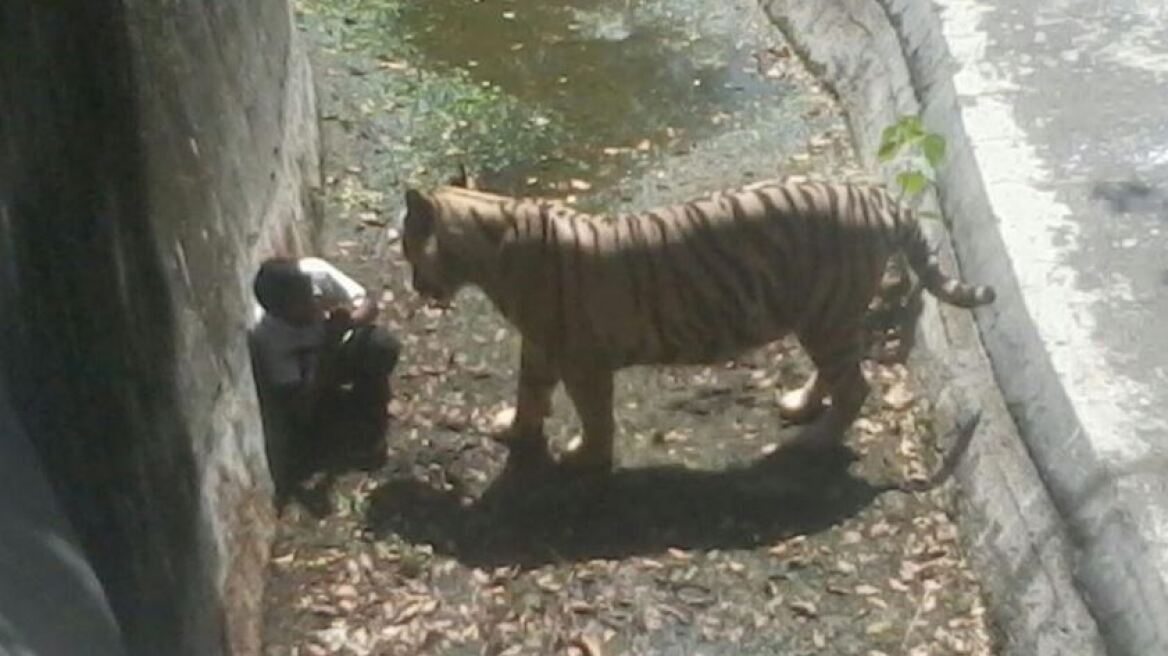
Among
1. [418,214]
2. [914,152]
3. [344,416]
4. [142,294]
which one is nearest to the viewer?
[142,294]

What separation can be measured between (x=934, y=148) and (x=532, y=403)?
1273 millimetres

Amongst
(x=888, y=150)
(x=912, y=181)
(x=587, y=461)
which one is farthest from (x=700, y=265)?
(x=888, y=150)

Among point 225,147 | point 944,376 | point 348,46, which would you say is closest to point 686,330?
point 944,376

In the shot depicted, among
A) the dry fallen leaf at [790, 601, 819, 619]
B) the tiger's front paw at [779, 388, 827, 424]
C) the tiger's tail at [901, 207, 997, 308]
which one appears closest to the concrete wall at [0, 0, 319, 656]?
the dry fallen leaf at [790, 601, 819, 619]

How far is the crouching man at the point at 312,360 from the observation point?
459 cm

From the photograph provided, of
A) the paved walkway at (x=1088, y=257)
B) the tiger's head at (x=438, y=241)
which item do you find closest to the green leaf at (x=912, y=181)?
the paved walkway at (x=1088, y=257)

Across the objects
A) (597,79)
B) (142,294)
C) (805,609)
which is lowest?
(805,609)

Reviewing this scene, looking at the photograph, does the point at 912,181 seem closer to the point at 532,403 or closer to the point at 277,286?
the point at 532,403

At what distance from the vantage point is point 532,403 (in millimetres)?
4656

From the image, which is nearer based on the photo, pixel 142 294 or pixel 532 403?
pixel 142 294

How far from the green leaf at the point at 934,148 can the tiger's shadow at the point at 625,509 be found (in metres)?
0.85

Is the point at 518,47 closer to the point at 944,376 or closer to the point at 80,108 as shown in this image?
the point at 944,376

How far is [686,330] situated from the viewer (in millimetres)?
4602

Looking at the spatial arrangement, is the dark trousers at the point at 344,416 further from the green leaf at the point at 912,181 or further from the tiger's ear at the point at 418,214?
the green leaf at the point at 912,181
